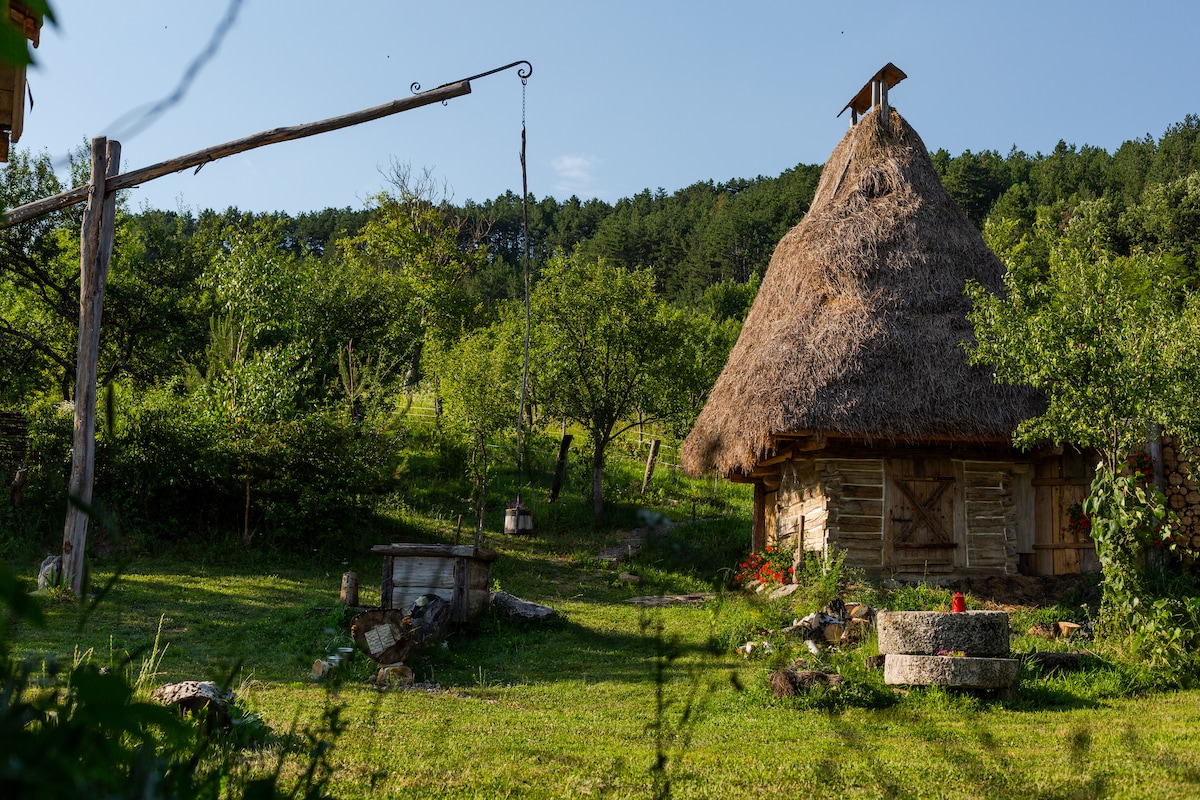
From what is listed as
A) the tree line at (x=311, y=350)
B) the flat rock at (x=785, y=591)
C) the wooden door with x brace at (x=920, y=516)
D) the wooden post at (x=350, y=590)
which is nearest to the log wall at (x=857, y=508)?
the wooden door with x brace at (x=920, y=516)

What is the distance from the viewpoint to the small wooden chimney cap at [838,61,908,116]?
1648 centimetres

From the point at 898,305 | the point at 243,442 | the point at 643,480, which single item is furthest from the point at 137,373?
the point at 898,305

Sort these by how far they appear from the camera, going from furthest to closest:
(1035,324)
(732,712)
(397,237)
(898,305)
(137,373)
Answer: (397,237) → (137,373) → (898,305) → (1035,324) → (732,712)

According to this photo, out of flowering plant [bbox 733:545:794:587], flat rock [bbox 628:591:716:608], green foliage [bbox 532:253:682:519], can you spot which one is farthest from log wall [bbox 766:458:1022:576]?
green foliage [bbox 532:253:682:519]

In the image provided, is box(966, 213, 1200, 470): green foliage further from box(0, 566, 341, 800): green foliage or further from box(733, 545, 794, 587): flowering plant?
box(0, 566, 341, 800): green foliage

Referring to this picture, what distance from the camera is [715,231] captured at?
57.7 meters

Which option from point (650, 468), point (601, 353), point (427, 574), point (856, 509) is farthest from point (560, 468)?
point (427, 574)

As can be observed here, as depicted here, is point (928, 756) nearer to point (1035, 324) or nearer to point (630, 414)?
point (1035, 324)

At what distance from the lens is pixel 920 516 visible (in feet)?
42.4

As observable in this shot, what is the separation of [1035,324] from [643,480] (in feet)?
50.6

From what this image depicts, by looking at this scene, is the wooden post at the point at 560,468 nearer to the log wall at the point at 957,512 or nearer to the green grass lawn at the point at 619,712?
the green grass lawn at the point at 619,712

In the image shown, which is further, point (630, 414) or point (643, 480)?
point (643, 480)

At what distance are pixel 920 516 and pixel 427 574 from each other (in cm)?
659

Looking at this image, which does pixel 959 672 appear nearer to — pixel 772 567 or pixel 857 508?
pixel 857 508
